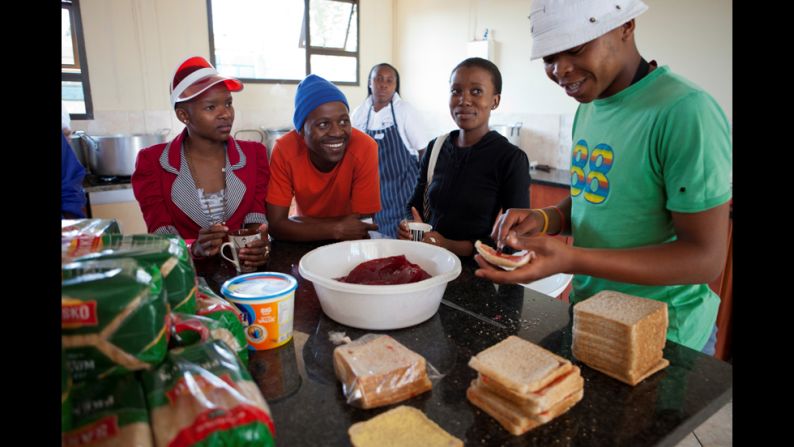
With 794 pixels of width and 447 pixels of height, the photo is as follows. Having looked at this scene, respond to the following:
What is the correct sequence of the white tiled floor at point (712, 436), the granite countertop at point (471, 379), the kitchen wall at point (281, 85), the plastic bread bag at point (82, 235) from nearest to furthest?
1. the plastic bread bag at point (82, 235)
2. the granite countertop at point (471, 379)
3. the white tiled floor at point (712, 436)
4. the kitchen wall at point (281, 85)

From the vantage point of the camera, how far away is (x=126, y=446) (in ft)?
1.76

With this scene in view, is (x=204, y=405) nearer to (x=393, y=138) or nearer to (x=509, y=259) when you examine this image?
(x=509, y=259)

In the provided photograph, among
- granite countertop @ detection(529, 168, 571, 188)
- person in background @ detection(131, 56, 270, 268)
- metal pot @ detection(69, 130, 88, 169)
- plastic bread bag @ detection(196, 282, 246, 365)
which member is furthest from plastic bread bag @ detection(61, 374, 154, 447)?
metal pot @ detection(69, 130, 88, 169)

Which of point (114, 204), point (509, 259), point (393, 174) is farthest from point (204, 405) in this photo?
point (114, 204)

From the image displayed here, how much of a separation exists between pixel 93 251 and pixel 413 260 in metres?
0.89

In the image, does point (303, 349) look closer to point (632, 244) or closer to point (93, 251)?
point (93, 251)

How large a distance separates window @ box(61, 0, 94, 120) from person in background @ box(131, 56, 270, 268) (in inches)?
122

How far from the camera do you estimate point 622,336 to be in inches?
35.4

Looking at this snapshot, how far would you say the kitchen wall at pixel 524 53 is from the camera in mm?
3150

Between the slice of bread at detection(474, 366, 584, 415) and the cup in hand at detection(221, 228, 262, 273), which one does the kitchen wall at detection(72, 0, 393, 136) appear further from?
the slice of bread at detection(474, 366, 584, 415)

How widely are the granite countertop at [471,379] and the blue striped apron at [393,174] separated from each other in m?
2.25

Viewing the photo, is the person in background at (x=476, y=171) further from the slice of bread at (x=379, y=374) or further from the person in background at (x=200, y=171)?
the slice of bread at (x=379, y=374)

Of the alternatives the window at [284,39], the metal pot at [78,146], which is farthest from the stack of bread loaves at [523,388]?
the window at [284,39]

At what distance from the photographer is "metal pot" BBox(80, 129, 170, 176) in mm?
3680
